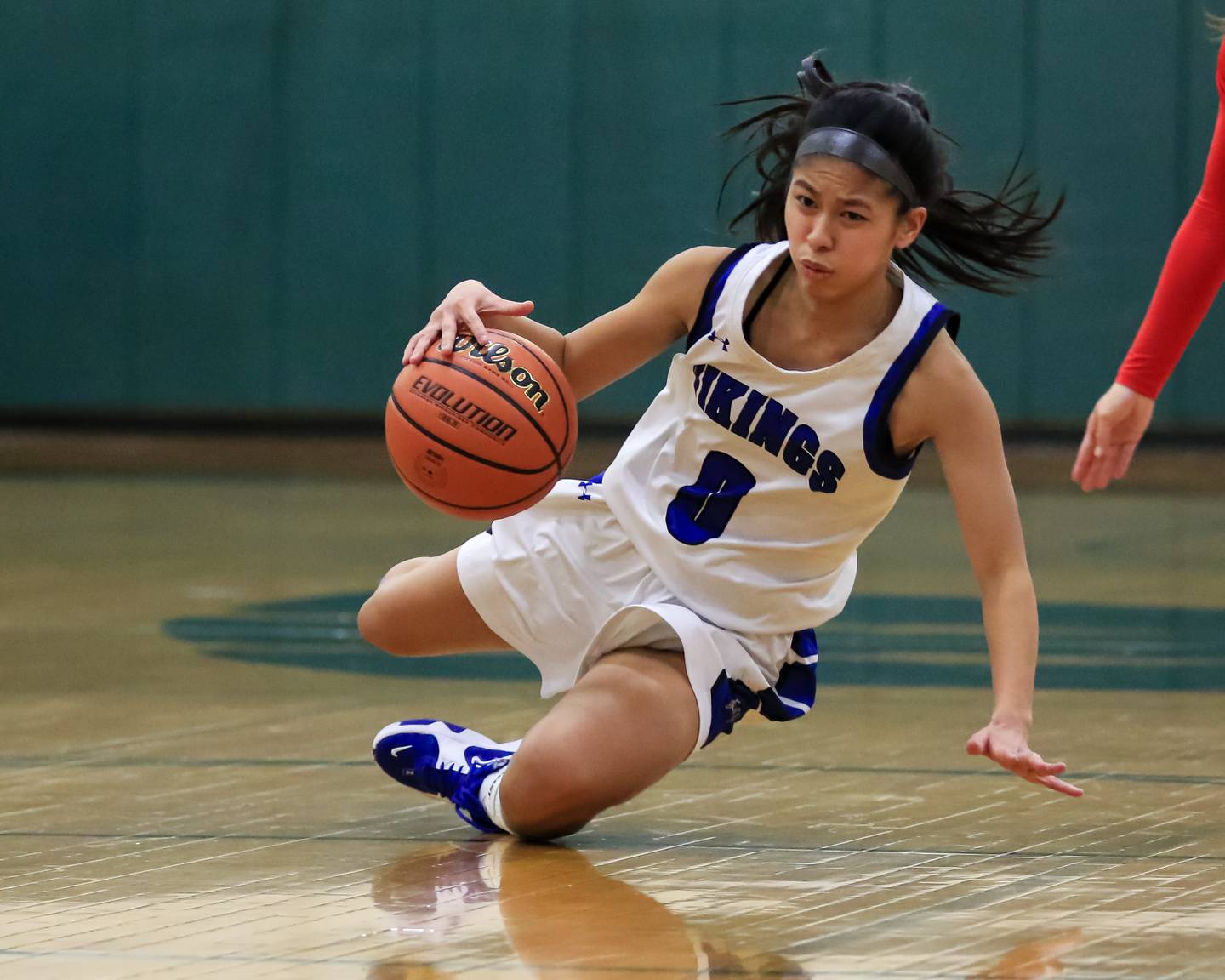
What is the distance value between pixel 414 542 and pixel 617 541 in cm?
394

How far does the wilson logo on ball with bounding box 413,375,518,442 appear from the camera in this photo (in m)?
3.04

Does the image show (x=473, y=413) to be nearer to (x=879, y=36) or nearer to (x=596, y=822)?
(x=596, y=822)

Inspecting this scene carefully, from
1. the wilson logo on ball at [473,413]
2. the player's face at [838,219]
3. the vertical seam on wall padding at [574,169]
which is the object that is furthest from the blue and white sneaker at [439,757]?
the vertical seam on wall padding at [574,169]

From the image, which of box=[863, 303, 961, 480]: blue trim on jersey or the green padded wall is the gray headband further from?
the green padded wall

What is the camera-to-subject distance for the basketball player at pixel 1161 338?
303 cm

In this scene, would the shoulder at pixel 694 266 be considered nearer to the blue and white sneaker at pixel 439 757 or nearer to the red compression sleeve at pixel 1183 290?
the red compression sleeve at pixel 1183 290

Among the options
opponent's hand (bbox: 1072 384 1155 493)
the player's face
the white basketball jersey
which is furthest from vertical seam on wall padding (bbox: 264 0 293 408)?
opponent's hand (bbox: 1072 384 1155 493)

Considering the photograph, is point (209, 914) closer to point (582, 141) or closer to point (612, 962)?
point (612, 962)

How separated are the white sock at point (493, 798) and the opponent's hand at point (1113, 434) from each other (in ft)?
3.42

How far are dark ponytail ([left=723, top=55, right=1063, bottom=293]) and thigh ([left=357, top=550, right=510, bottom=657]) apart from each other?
2.67 ft

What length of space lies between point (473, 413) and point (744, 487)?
472 mm

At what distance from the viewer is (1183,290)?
3053 mm

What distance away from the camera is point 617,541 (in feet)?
10.8

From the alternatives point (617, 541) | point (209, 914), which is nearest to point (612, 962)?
point (209, 914)
